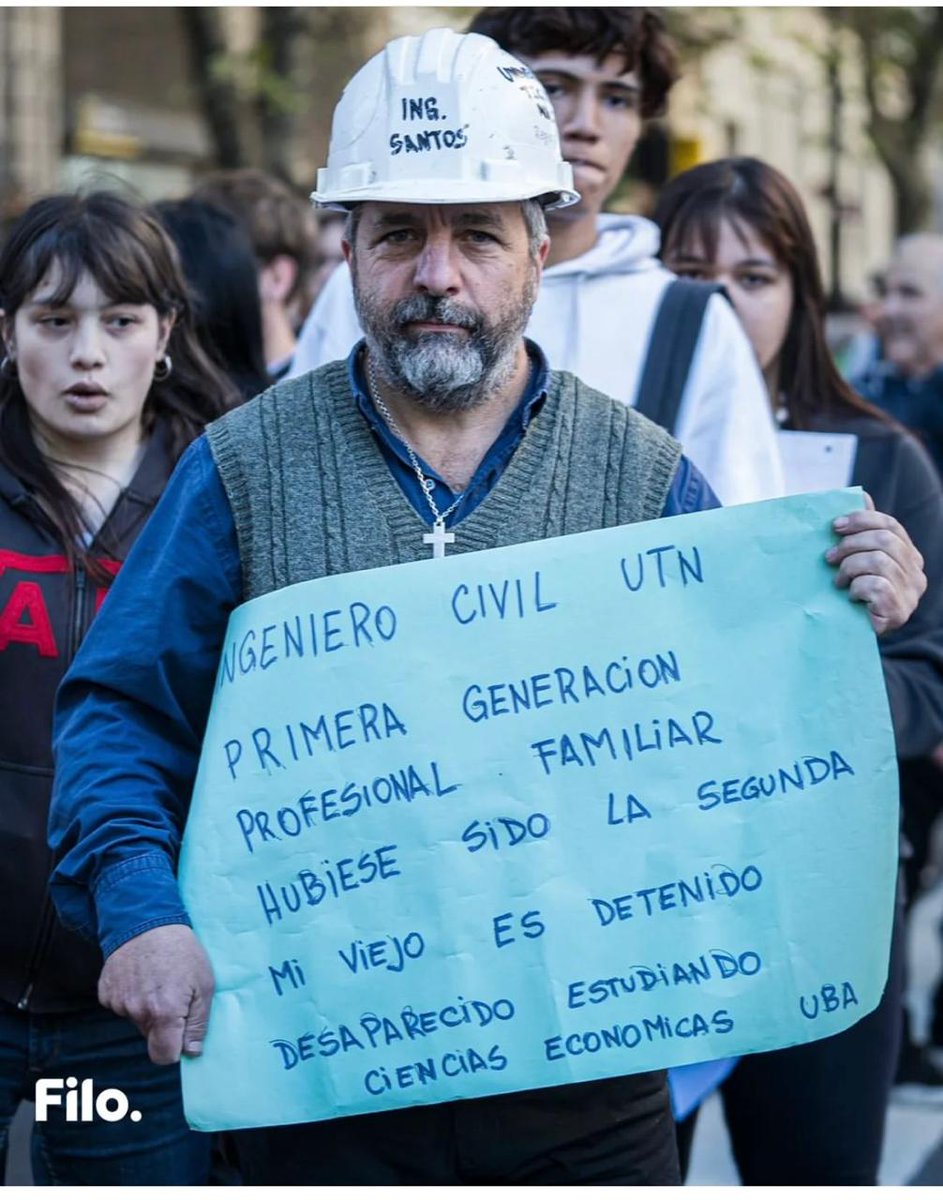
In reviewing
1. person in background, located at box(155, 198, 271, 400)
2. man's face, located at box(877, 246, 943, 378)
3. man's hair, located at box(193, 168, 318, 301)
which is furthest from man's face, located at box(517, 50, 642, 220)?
man's face, located at box(877, 246, 943, 378)

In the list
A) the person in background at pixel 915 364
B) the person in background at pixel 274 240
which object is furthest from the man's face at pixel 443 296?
the person in background at pixel 915 364

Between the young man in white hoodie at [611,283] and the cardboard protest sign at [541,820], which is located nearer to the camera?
the cardboard protest sign at [541,820]

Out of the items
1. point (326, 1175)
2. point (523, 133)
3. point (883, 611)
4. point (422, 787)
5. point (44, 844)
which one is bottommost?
point (326, 1175)

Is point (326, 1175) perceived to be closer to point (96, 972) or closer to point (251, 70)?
point (96, 972)

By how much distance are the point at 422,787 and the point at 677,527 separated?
482mm

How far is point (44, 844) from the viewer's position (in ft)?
10.3

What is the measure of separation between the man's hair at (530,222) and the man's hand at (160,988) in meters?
1.00

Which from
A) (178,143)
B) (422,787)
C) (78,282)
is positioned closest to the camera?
(422,787)

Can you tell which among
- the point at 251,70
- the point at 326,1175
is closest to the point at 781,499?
the point at 326,1175

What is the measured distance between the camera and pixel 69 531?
10.8 feet

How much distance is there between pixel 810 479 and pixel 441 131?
1471mm

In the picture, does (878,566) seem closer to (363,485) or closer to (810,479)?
(363,485)

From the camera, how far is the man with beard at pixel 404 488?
2.60 metres

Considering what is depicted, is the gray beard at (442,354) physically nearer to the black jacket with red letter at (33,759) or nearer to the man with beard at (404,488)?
the man with beard at (404,488)
